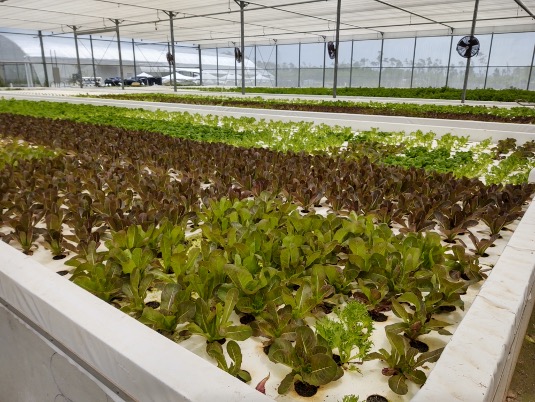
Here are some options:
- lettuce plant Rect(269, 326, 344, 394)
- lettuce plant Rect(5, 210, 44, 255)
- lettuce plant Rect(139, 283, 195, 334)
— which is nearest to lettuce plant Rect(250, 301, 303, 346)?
lettuce plant Rect(269, 326, 344, 394)

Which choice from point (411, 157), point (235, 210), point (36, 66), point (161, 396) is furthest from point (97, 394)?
point (36, 66)

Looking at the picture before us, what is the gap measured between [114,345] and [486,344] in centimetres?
147

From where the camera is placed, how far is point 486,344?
5.43ft

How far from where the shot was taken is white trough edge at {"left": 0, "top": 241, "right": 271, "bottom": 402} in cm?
142

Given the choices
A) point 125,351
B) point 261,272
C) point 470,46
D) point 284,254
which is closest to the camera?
point 125,351

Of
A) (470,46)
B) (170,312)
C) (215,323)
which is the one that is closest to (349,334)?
(215,323)

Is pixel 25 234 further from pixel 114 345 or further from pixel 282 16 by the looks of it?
pixel 282 16

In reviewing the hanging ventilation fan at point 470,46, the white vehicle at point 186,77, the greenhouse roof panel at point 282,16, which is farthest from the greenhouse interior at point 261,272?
the white vehicle at point 186,77

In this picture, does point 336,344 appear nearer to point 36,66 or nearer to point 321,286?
point 321,286

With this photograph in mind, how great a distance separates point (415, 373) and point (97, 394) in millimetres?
1359

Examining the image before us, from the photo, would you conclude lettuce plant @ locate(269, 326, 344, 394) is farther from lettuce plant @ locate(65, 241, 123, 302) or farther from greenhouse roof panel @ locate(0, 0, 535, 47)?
greenhouse roof panel @ locate(0, 0, 535, 47)

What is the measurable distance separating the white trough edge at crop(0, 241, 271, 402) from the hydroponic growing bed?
242 mm

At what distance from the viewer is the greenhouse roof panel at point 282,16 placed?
20.0m

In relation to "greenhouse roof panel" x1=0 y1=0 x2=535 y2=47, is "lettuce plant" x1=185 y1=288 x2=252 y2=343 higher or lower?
lower
